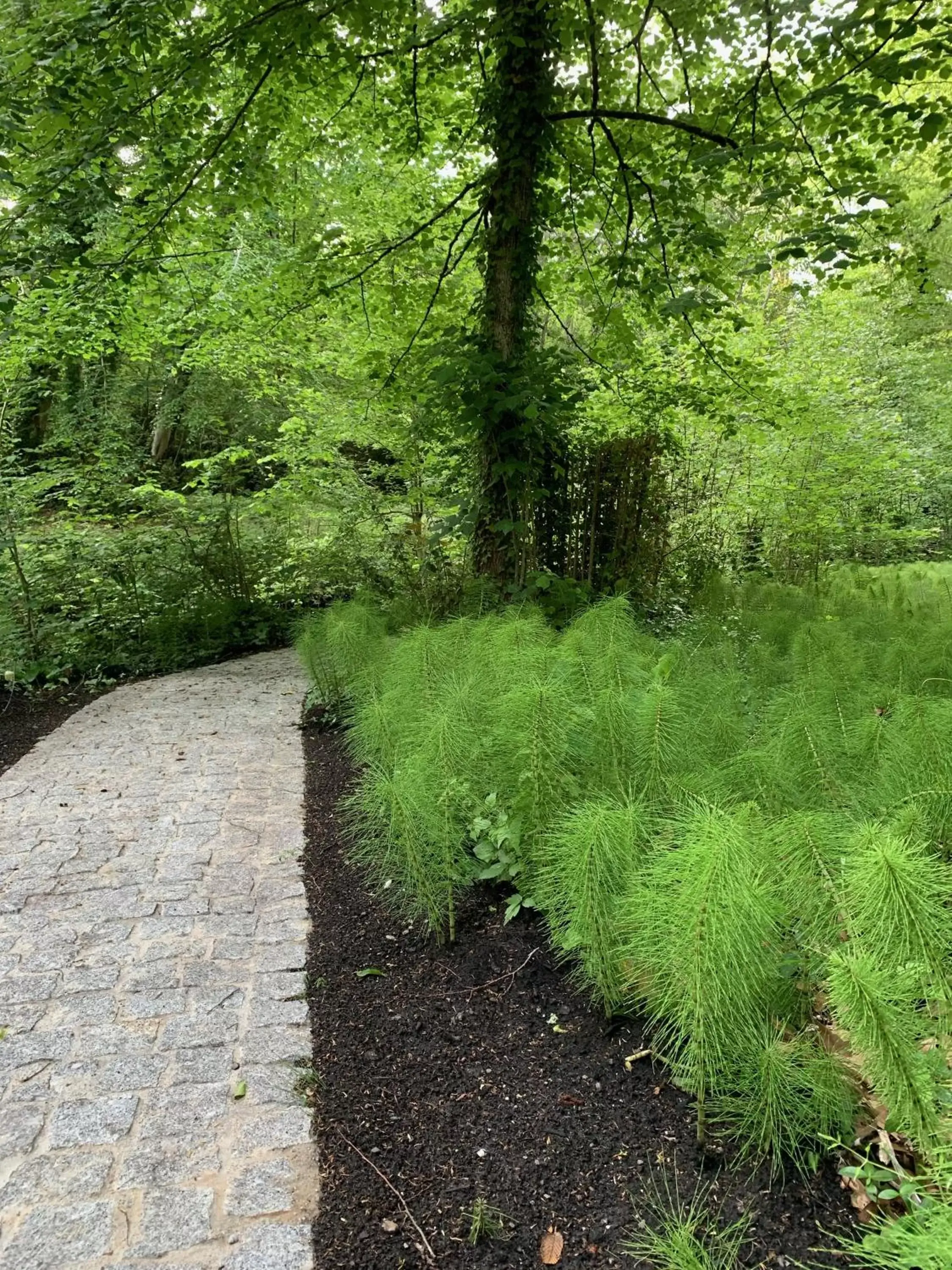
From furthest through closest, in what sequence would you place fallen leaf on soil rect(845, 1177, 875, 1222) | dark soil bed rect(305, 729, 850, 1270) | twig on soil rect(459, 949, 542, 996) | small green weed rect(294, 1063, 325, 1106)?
1. twig on soil rect(459, 949, 542, 996)
2. small green weed rect(294, 1063, 325, 1106)
3. dark soil bed rect(305, 729, 850, 1270)
4. fallen leaf on soil rect(845, 1177, 875, 1222)

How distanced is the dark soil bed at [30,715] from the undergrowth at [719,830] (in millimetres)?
2799

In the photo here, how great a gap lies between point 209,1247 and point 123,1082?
689 mm

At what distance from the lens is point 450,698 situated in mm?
3209

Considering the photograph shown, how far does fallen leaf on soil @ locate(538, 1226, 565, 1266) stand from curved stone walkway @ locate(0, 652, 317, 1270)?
1.67 ft

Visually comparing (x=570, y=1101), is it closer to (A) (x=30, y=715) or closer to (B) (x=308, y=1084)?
(B) (x=308, y=1084)

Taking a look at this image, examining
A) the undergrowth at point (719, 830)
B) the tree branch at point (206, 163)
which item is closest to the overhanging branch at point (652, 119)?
the tree branch at point (206, 163)

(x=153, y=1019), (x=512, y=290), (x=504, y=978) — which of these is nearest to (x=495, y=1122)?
(x=504, y=978)

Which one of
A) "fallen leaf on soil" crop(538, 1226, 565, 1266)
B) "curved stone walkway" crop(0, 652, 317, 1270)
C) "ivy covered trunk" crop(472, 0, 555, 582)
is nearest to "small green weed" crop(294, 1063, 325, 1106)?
"curved stone walkway" crop(0, 652, 317, 1270)

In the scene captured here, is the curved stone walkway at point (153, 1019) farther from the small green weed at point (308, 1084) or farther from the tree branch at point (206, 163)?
the tree branch at point (206, 163)

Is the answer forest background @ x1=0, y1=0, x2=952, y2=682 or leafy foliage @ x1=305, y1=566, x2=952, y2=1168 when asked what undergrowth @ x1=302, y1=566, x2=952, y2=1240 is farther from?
forest background @ x1=0, y1=0, x2=952, y2=682

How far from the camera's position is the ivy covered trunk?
5.07 m

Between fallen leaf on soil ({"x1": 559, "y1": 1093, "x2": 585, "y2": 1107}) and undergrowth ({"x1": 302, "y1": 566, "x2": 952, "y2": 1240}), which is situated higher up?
undergrowth ({"x1": 302, "y1": 566, "x2": 952, "y2": 1240})

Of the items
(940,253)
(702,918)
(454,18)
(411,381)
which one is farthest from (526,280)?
(940,253)

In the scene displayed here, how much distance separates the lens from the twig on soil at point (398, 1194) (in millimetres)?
1570
